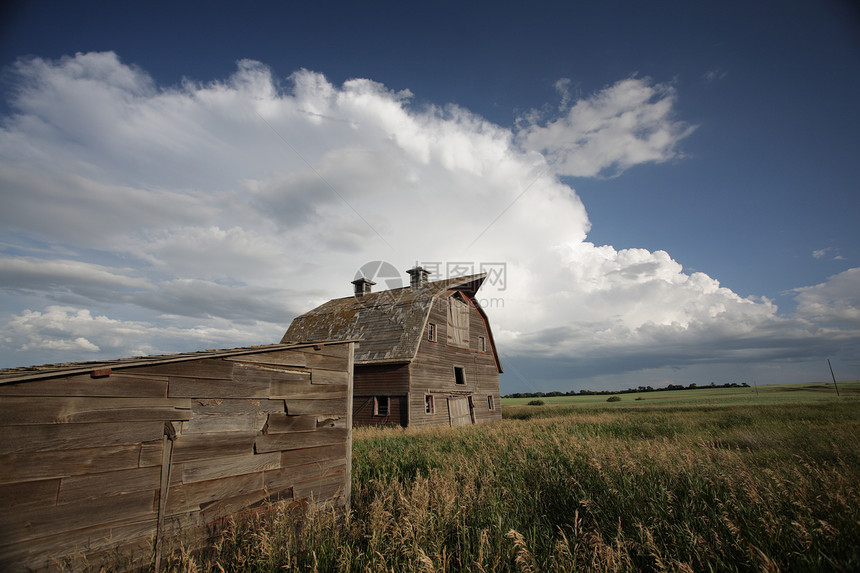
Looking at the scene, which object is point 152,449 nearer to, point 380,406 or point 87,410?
point 87,410

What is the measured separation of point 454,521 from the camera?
4.82m

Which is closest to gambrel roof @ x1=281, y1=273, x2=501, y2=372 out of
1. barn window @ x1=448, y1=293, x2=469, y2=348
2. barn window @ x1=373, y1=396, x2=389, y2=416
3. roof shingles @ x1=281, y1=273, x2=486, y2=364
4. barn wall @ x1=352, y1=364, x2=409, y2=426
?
roof shingles @ x1=281, y1=273, x2=486, y2=364

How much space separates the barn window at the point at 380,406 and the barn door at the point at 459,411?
3.78m

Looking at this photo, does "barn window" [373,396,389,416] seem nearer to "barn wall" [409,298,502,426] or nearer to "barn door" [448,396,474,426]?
"barn wall" [409,298,502,426]

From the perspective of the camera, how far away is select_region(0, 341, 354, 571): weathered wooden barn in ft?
11.8

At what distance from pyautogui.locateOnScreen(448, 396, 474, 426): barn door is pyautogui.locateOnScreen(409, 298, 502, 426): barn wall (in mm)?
278

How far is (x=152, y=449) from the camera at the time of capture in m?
4.49

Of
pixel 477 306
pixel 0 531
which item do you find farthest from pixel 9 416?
pixel 477 306

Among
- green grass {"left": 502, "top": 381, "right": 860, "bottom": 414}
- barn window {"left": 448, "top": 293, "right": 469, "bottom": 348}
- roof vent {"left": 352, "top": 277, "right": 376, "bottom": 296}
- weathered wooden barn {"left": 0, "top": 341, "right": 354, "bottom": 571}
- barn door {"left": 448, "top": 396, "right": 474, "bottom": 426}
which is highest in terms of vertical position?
roof vent {"left": 352, "top": 277, "right": 376, "bottom": 296}

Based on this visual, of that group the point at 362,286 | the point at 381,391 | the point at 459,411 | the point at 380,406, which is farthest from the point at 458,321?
the point at 362,286

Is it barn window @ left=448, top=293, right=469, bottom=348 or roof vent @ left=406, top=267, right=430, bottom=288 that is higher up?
roof vent @ left=406, top=267, right=430, bottom=288

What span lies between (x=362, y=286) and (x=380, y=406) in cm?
1049

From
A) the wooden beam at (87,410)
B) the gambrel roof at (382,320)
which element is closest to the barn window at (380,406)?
the gambrel roof at (382,320)

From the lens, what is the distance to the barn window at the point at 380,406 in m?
19.0
